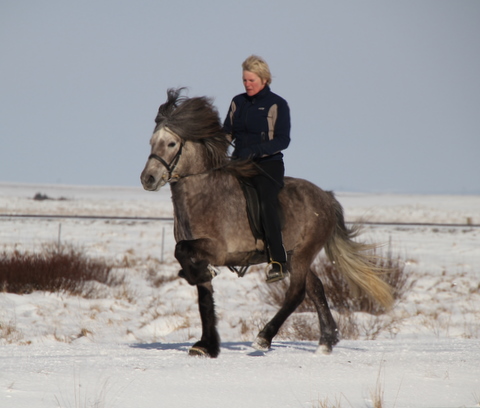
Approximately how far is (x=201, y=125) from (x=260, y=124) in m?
0.61

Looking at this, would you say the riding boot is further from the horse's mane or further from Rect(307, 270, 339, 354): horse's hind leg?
Rect(307, 270, 339, 354): horse's hind leg

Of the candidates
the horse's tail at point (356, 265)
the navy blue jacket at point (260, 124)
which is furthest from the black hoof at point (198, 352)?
the horse's tail at point (356, 265)

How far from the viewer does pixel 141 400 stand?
448cm

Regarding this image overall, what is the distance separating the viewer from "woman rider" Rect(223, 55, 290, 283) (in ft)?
20.5

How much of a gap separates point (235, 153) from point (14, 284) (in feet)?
24.3

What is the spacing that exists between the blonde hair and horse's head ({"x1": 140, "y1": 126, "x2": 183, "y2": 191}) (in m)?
1.00

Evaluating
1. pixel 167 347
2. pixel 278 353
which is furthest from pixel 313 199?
pixel 167 347

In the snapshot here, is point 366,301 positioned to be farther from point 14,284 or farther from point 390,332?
point 14,284

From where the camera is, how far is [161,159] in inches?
224

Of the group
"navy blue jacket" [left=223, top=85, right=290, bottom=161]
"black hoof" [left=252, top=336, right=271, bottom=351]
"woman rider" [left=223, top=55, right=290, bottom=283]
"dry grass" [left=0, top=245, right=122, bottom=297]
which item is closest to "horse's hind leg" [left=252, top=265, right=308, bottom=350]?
"black hoof" [left=252, top=336, right=271, bottom=351]

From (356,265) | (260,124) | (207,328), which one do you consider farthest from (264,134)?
(356,265)

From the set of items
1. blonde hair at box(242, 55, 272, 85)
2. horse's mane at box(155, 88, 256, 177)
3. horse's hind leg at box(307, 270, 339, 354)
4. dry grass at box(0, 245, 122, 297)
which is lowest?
dry grass at box(0, 245, 122, 297)

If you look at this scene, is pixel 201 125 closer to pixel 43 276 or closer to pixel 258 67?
pixel 258 67

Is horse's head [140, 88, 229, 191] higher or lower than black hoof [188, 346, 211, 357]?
higher
